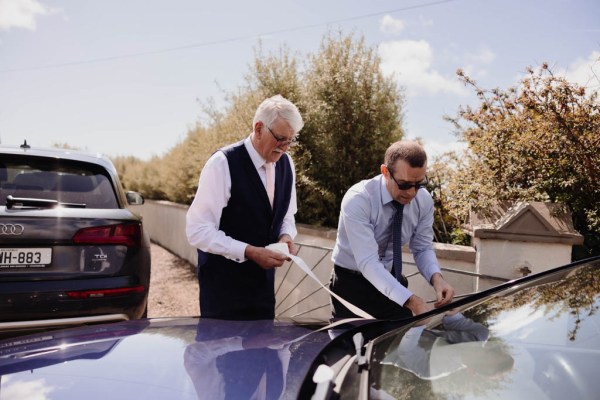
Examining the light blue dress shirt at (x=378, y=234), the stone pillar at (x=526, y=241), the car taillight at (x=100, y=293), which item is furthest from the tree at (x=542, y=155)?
the car taillight at (x=100, y=293)

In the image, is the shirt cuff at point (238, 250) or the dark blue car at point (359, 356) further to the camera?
the shirt cuff at point (238, 250)

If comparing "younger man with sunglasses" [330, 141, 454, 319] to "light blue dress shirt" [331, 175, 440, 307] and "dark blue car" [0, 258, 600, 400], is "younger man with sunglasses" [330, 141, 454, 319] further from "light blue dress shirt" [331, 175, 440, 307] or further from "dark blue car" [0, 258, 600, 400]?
"dark blue car" [0, 258, 600, 400]

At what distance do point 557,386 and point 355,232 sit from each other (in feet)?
4.28

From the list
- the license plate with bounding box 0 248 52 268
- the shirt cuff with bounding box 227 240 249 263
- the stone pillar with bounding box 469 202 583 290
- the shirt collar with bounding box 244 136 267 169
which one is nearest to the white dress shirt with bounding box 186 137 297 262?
the shirt cuff with bounding box 227 240 249 263

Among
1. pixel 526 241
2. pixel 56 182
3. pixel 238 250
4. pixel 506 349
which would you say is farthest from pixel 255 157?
pixel 526 241

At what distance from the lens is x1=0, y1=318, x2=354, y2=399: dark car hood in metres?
1.34

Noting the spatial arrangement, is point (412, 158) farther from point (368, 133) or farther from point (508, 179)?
point (368, 133)

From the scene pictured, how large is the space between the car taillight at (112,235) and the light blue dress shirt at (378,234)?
1.47 meters

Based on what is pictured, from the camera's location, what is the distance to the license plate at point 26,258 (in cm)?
281

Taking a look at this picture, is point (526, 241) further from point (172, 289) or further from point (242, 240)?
point (172, 289)

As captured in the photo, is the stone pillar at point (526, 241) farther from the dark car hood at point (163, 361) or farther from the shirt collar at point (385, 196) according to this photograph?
the dark car hood at point (163, 361)

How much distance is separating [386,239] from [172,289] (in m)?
4.96

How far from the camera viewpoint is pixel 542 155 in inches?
138

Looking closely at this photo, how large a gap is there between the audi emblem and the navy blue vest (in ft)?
3.86
